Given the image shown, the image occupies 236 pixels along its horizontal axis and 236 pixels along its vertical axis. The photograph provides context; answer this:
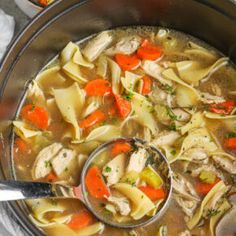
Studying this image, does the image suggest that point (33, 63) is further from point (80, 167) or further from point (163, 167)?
point (163, 167)

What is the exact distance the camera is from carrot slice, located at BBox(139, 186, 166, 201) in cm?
412

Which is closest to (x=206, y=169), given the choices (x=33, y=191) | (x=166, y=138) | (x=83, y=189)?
(x=166, y=138)

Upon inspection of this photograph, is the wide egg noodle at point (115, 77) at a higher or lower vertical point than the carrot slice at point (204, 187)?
higher

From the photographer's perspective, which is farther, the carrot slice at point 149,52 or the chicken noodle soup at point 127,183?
the carrot slice at point 149,52

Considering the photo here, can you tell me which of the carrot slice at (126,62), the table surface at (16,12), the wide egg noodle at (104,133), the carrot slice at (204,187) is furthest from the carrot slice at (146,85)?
the table surface at (16,12)

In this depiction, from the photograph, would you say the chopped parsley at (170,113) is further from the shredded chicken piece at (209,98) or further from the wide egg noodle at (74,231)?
the wide egg noodle at (74,231)

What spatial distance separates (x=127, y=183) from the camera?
162 inches

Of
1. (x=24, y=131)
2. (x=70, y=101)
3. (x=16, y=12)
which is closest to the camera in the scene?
(x=24, y=131)

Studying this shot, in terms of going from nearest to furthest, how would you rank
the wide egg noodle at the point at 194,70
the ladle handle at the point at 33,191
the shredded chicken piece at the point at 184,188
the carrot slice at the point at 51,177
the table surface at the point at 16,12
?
the ladle handle at the point at 33,191 < the shredded chicken piece at the point at 184,188 < the carrot slice at the point at 51,177 < the wide egg noodle at the point at 194,70 < the table surface at the point at 16,12

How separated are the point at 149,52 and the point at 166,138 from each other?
2.65 feet

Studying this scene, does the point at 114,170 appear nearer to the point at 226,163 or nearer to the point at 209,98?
the point at 226,163

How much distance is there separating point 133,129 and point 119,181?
1.61 ft

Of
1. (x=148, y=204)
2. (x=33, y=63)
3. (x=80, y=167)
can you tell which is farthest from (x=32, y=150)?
(x=148, y=204)

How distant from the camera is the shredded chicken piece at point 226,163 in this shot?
4227 millimetres
